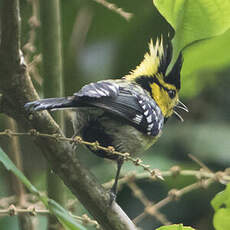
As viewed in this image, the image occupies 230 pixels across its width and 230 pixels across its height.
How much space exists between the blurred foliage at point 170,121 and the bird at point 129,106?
24 cm

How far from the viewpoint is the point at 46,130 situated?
4.91 ft

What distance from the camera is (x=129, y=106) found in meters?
2.26

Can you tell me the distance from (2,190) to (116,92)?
3.40 feet

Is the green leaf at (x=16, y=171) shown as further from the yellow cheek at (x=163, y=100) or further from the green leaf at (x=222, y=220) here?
the yellow cheek at (x=163, y=100)

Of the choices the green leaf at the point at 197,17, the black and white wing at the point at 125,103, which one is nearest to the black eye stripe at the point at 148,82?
the black and white wing at the point at 125,103

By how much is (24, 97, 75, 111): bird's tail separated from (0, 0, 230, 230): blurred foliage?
4.05 feet

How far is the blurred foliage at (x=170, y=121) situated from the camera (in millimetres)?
3141

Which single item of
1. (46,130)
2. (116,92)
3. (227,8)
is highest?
(227,8)

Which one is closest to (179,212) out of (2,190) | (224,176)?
(2,190)

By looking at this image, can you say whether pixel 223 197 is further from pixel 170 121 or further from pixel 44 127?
pixel 170 121

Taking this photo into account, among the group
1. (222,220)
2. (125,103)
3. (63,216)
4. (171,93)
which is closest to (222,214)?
(222,220)

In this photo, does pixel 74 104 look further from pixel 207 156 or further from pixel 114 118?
pixel 207 156

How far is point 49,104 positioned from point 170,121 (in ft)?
7.31

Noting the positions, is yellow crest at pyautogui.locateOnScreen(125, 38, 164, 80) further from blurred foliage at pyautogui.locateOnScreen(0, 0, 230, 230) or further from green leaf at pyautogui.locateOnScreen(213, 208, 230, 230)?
green leaf at pyautogui.locateOnScreen(213, 208, 230, 230)
